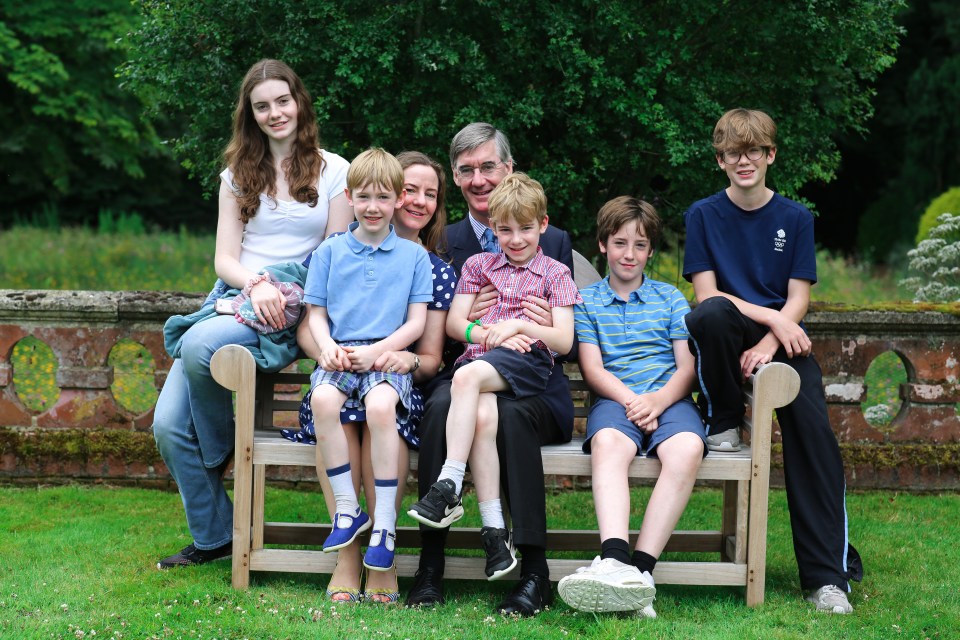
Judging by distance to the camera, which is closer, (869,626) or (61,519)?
(869,626)

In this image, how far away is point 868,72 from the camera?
20.3 feet

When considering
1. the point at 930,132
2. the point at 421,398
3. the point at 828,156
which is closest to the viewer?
the point at 421,398

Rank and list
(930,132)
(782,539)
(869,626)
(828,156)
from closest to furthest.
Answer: (869,626) < (782,539) < (828,156) < (930,132)

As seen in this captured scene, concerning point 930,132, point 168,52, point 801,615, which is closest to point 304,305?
point 801,615

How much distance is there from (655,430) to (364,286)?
115 centimetres

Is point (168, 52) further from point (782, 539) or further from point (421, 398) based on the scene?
point (782, 539)

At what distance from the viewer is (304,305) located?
396 centimetres

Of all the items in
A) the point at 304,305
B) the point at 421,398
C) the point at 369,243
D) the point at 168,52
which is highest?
the point at 168,52

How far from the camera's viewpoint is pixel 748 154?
12.8 ft

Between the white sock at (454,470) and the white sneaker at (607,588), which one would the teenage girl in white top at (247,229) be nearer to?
the white sock at (454,470)

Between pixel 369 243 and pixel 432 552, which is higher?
pixel 369 243

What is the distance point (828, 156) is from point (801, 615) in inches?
141

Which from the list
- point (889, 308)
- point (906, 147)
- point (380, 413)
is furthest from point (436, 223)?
point (906, 147)

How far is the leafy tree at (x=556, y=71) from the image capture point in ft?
18.1
